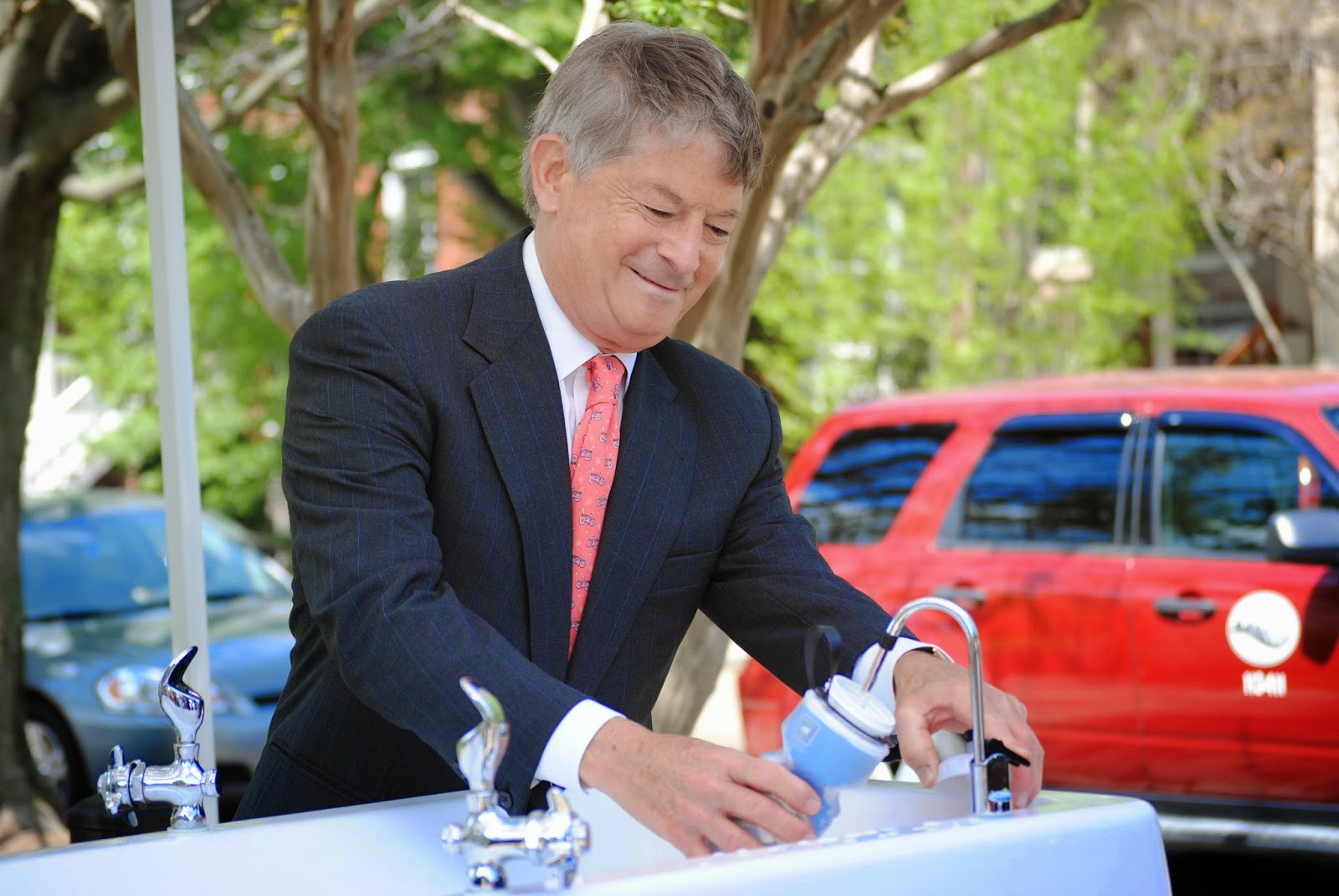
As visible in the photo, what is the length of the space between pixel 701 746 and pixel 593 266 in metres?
0.67

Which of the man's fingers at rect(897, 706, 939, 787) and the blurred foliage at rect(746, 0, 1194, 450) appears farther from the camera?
the blurred foliage at rect(746, 0, 1194, 450)

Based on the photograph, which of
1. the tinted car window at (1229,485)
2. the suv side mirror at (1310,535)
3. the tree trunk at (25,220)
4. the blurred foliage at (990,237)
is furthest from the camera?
the blurred foliage at (990,237)

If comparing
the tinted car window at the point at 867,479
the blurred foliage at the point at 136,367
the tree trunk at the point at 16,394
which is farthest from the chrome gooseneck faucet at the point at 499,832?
the blurred foliage at the point at 136,367

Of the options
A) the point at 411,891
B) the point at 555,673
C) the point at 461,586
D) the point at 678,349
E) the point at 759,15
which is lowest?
the point at 411,891

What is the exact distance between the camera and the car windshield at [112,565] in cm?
738

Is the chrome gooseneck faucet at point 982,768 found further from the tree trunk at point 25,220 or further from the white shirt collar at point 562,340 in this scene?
the tree trunk at point 25,220

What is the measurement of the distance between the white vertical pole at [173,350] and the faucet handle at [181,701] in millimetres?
1262

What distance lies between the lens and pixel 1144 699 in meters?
4.87

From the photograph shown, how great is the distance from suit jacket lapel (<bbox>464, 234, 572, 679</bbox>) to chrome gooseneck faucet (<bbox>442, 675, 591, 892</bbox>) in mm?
513

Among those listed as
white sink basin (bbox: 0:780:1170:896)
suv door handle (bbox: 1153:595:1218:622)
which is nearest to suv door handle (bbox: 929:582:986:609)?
Answer: suv door handle (bbox: 1153:595:1218:622)

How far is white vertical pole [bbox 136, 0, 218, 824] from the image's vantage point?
3.15 meters

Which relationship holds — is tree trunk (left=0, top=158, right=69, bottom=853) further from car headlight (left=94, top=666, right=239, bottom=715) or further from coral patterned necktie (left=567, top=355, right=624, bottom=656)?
coral patterned necktie (left=567, top=355, right=624, bottom=656)

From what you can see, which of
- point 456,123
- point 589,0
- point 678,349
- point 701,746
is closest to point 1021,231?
point 456,123

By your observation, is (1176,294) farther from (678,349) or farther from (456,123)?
(678,349)
